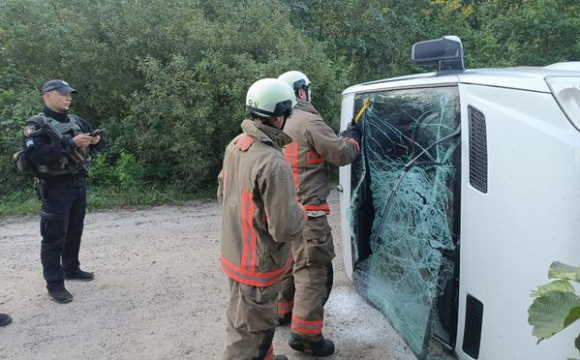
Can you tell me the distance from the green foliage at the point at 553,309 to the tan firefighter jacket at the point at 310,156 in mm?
1955

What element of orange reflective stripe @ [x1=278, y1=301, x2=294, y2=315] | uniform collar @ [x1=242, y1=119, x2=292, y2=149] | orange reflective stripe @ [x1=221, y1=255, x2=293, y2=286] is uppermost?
uniform collar @ [x1=242, y1=119, x2=292, y2=149]

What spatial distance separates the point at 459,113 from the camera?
2564 mm

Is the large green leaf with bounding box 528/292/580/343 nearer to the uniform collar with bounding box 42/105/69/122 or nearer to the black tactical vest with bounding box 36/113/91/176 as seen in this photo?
the black tactical vest with bounding box 36/113/91/176

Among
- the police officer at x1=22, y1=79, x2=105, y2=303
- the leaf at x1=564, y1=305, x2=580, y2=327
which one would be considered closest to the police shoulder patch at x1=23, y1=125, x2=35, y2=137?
Result: the police officer at x1=22, y1=79, x2=105, y2=303

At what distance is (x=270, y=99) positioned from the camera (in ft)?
8.80

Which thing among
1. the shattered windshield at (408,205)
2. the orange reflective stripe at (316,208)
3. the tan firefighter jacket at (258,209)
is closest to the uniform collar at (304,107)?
the shattered windshield at (408,205)

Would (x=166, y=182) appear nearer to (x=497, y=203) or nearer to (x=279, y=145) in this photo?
(x=279, y=145)

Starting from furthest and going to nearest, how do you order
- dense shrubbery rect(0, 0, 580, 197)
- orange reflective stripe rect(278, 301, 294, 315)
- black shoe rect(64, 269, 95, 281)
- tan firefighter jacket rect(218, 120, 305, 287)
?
dense shrubbery rect(0, 0, 580, 197) → black shoe rect(64, 269, 95, 281) → orange reflective stripe rect(278, 301, 294, 315) → tan firefighter jacket rect(218, 120, 305, 287)

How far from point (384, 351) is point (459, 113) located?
1736mm

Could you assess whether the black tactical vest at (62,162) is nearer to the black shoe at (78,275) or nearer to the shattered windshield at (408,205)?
the black shoe at (78,275)

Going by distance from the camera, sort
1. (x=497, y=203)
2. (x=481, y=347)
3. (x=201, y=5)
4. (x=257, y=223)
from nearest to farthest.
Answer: (x=497, y=203) → (x=481, y=347) → (x=257, y=223) → (x=201, y=5)

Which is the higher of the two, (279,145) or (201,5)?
(201,5)

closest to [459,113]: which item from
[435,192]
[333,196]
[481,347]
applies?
[435,192]

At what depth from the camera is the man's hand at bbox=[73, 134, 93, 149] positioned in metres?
4.20
